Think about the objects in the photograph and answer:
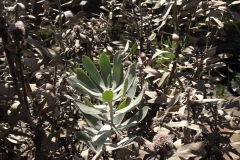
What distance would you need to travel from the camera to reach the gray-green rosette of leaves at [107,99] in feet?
3.36

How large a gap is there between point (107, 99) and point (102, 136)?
0.30 feet

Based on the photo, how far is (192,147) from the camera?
1.02 m

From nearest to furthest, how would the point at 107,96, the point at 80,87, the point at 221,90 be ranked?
the point at 107,96 < the point at 80,87 < the point at 221,90

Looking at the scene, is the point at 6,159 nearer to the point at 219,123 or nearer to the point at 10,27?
the point at 10,27

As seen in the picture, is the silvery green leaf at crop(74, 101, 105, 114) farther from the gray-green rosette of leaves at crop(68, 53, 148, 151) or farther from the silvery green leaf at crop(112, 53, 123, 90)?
the silvery green leaf at crop(112, 53, 123, 90)

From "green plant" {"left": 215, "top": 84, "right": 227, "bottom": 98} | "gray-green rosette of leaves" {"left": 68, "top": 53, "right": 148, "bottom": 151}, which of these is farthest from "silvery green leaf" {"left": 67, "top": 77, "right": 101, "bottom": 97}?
"green plant" {"left": 215, "top": 84, "right": 227, "bottom": 98}

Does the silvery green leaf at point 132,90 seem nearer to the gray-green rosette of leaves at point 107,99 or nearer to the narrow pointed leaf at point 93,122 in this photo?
the gray-green rosette of leaves at point 107,99

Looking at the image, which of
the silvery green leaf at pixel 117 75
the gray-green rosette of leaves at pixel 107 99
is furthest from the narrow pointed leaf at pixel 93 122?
the silvery green leaf at pixel 117 75

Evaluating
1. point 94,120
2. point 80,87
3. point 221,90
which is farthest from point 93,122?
point 221,90

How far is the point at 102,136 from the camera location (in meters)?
0.97

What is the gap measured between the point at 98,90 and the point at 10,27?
299 millimetres

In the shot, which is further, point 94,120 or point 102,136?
point 94,120

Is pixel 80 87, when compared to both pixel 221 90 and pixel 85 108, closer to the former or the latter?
pixel 85 108

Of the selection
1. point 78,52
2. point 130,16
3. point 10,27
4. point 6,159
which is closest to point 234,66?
point 130,16
